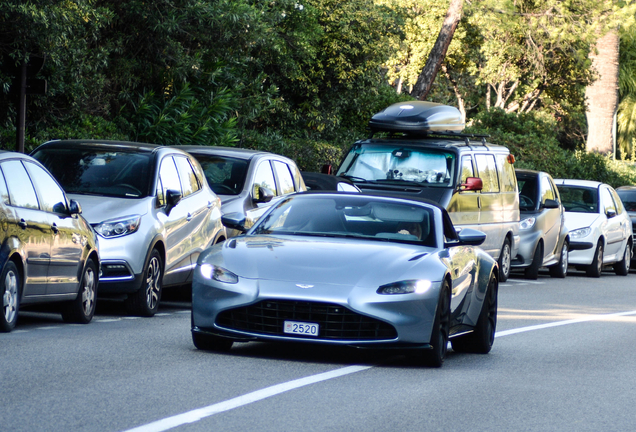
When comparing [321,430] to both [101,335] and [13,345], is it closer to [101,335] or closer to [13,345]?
[13,345]

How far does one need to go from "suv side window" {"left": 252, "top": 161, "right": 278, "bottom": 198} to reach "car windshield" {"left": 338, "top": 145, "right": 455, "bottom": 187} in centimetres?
306

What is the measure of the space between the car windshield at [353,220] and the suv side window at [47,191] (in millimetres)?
2018

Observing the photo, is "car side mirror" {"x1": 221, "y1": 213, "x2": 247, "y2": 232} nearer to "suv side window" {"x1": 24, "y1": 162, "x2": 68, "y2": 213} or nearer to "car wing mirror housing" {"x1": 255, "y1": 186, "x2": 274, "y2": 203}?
"suv side window" {"x1": 24, "y1": 162, "x2": 68, "y2": 213}

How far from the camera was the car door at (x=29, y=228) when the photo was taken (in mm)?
9789

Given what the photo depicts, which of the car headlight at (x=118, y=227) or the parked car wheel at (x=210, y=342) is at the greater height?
the car headlight at (x=118, y=227)

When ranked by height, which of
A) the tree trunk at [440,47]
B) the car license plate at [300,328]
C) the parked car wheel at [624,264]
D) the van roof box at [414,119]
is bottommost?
the parked car wheel at [624,264]

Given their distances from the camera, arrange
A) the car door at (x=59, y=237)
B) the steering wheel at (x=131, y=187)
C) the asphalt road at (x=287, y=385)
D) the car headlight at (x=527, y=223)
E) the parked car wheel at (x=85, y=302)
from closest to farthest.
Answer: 1. the asphalt road at (x=287, y=385)
2. the car door at (x=59, y=237)
3. the parked car wheel at (x=85, y=302)
4. the steering wheel at (x=131, y=187)
5. the car headlight at (x=527, y=223)

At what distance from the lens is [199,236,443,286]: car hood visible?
8.41 m

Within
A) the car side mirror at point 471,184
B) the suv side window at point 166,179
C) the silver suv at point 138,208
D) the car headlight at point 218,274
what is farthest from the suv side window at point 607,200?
the car headlight at point 218,274

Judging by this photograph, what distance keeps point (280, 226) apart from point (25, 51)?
728 centimetres

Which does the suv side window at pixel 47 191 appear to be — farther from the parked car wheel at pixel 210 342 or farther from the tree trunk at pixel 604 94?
the tree trunk at pixel 604 94

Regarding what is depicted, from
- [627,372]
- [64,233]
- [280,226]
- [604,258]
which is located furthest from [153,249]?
[604,258]

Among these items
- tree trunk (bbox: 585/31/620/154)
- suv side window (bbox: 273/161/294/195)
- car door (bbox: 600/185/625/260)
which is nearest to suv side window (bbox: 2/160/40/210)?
suv side window (bbox: 273/161/294/195)

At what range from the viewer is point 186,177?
44.4ft
